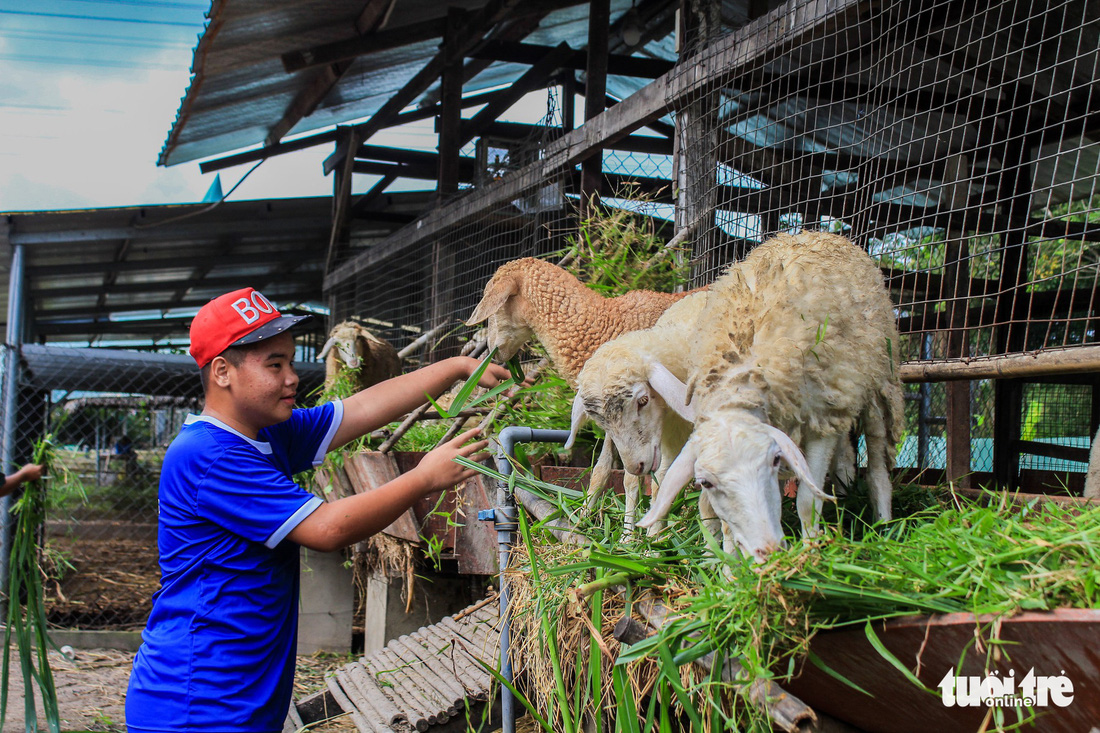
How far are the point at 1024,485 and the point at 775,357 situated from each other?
360 centimetres

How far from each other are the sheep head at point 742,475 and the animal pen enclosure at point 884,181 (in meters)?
1.05

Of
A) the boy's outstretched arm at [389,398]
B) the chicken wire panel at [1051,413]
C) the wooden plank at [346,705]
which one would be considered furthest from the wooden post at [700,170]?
the chicken wire panel at [1051,413]

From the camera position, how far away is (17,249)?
8.17m

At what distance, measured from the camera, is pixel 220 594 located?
7.56ft

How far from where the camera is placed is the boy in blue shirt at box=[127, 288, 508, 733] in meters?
2.22

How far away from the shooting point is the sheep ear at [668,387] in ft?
6.89

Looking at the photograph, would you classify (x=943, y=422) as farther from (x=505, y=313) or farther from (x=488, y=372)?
(x=488, y=372)

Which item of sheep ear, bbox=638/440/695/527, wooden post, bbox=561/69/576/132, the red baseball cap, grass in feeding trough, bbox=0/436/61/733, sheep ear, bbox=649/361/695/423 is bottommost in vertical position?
grass in feeding trough, bbox=0/436/61/733

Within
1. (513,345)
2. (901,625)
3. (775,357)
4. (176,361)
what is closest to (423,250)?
(176,361)

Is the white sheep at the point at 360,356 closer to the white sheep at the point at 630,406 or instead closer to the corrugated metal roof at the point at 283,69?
the corrugated metal roof at the point at 283,69

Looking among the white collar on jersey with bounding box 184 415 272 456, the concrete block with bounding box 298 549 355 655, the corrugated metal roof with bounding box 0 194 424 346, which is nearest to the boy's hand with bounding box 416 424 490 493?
the white collar on jersey with bounding box 184 415 272 456

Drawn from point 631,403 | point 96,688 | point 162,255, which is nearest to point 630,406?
point 631,403

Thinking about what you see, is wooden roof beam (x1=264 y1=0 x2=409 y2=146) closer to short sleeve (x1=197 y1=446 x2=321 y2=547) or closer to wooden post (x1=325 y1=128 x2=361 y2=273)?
wooden post (x1=325 y1=128 x2=361 y2=273)

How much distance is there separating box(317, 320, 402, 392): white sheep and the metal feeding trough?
452cm
